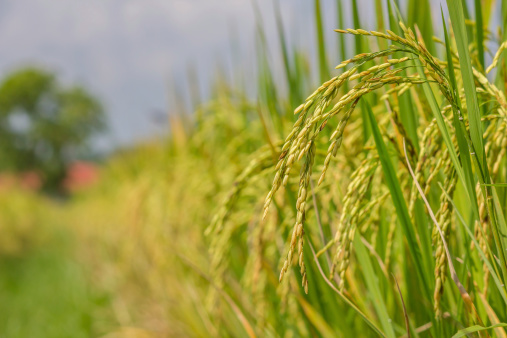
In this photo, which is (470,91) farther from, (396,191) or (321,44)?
(321,44)

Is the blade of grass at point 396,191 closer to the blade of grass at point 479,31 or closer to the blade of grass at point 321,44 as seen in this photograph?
the blade of grass at point 479,31

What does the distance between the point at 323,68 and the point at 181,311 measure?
1.65m

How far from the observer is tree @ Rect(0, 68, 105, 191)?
32844 millimetres

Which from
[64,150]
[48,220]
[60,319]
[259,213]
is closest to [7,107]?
[64,150]

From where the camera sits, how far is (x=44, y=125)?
108 ft

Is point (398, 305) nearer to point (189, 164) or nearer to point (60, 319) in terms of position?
point (189, 164)

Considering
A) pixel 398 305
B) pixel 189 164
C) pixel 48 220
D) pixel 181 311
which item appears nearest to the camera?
pixel 398 305

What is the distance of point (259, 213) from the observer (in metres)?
1.57

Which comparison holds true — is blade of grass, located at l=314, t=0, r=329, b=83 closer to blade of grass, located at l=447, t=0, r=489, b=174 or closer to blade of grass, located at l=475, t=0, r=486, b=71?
blade of grass, located at l=475, t=0, r=486, b=71

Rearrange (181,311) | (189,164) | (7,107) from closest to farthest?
1. (181,311)
2. (189,164)
3. (7,107)

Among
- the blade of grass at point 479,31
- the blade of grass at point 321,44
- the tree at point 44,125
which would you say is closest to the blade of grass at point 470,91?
the blade of grass at point 479,31

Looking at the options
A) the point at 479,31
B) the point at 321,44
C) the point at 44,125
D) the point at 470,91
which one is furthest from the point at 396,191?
the point at 44,125

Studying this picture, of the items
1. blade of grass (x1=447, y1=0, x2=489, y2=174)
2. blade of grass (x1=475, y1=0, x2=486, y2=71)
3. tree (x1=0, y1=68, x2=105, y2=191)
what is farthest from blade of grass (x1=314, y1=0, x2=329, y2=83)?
tree (x1=0, y1=68, x2=105, y2=191)

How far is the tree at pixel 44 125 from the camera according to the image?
32.8 meters
